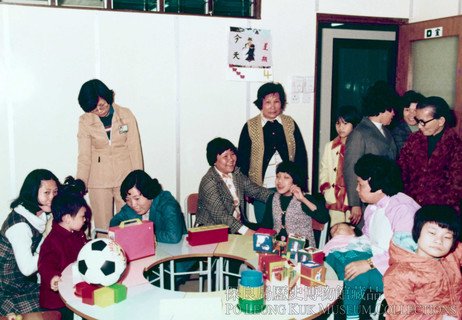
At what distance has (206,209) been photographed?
11.2ft

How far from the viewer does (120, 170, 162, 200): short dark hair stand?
290 cm

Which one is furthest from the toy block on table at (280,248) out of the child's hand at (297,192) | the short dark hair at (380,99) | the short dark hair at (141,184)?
the short dark hair at (380,99)

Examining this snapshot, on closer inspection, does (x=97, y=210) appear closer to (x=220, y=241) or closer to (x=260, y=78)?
(x=220, y=241)

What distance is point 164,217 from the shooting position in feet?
9.53

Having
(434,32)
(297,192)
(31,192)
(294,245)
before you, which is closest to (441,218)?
(294,245)

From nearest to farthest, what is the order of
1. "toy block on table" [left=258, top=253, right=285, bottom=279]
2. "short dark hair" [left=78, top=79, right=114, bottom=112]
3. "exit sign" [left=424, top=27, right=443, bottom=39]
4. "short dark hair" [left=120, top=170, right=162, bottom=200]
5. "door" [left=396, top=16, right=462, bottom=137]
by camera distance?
"toy block on table" [left=258, top=253, right=285, bottom=279] → "short dark hair" [left=120, top=170, right=162, bottom=200] → "short dark hair" [left=78, top=79, right=114, bottom=112] → "door" [left=396, top=16, right=462, bottom=137] → "exit sign" [left=424, top=27, right=443, bottom=39]

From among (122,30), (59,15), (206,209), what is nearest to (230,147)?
(206,209)

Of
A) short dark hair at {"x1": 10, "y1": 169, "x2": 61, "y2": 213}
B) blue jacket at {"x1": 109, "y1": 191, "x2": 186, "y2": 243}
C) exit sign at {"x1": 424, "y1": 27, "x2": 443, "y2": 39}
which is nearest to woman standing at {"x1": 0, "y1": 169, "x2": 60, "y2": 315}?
short dark hair at {"x1": 10, "y1": 169, "x2": 61, "y2": 213}

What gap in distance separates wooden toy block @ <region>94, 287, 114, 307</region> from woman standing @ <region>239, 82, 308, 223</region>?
206cm

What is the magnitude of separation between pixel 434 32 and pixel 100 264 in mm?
3667

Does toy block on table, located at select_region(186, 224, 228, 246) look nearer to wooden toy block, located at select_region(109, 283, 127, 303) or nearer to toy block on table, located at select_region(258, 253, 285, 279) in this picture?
toy block on table, located at select_region(258, 253, 285, 279)

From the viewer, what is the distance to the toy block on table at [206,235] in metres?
2.79

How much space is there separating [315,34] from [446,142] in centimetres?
198

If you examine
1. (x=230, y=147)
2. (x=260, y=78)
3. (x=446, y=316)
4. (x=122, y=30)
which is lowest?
(x=446, y=316)
